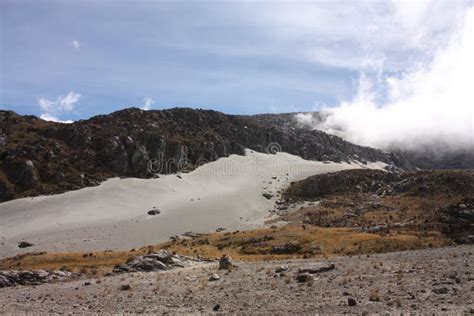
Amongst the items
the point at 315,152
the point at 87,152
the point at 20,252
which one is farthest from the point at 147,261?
the point at 315,152

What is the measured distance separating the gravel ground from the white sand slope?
151ft

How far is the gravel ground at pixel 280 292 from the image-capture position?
55.1 feet

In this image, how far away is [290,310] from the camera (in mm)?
16859

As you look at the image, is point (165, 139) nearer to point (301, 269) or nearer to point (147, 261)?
point (147, 261)

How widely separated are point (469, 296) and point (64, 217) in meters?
82.1

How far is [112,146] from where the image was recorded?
386ft

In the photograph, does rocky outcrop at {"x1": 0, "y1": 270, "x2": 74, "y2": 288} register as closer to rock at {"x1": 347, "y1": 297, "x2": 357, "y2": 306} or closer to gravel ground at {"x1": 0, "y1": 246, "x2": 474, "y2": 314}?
gravel ground at {"x1": 0, "y1": 246, "x2": 474, "y2": 314}

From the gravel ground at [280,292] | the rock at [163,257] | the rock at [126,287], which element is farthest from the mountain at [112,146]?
the rock at [126,287]

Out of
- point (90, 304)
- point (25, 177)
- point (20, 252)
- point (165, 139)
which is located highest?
point (165, 139)

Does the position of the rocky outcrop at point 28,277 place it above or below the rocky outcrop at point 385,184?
below

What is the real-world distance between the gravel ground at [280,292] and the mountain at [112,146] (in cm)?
8091

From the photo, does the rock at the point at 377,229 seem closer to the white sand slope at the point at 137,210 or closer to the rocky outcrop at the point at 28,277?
the white sand slope at the point at 137,210

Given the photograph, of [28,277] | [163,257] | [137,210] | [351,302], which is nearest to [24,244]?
[137,210]

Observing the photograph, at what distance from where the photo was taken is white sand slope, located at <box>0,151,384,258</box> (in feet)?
249
